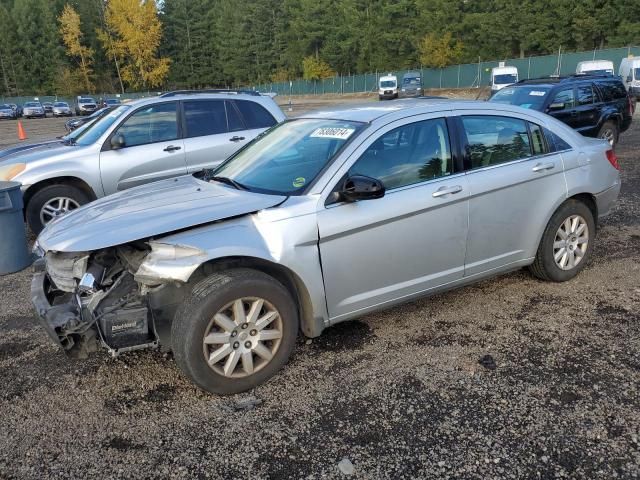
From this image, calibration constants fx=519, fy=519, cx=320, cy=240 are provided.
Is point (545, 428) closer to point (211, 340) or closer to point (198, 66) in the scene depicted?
point (211, 340)

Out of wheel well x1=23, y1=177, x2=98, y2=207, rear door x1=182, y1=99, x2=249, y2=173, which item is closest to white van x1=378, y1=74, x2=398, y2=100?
rear door x1=182, y1=99, x2=249, y2=173

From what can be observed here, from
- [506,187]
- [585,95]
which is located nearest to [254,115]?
[506,187]

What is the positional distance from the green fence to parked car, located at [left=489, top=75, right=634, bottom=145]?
3477 cm

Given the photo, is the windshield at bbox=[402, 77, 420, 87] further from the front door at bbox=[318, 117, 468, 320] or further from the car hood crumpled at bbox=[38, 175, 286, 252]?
the car hood crumpled at bbox=[38, 175, 286, 252]

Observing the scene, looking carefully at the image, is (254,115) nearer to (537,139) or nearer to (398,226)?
(537,139)

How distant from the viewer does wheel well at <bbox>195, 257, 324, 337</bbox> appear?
323 cm

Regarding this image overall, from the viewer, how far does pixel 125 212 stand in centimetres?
348

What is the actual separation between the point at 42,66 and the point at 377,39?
5164cm

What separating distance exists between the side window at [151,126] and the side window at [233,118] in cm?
77

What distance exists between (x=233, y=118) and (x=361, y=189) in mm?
4933

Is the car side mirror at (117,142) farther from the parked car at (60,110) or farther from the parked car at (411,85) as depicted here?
the parked car at (60,110)

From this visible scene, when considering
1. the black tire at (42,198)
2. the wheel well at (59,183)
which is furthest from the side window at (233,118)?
the black tire at (42,198)

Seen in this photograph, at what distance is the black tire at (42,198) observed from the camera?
6629 mm

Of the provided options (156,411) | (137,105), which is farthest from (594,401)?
(137,105)
